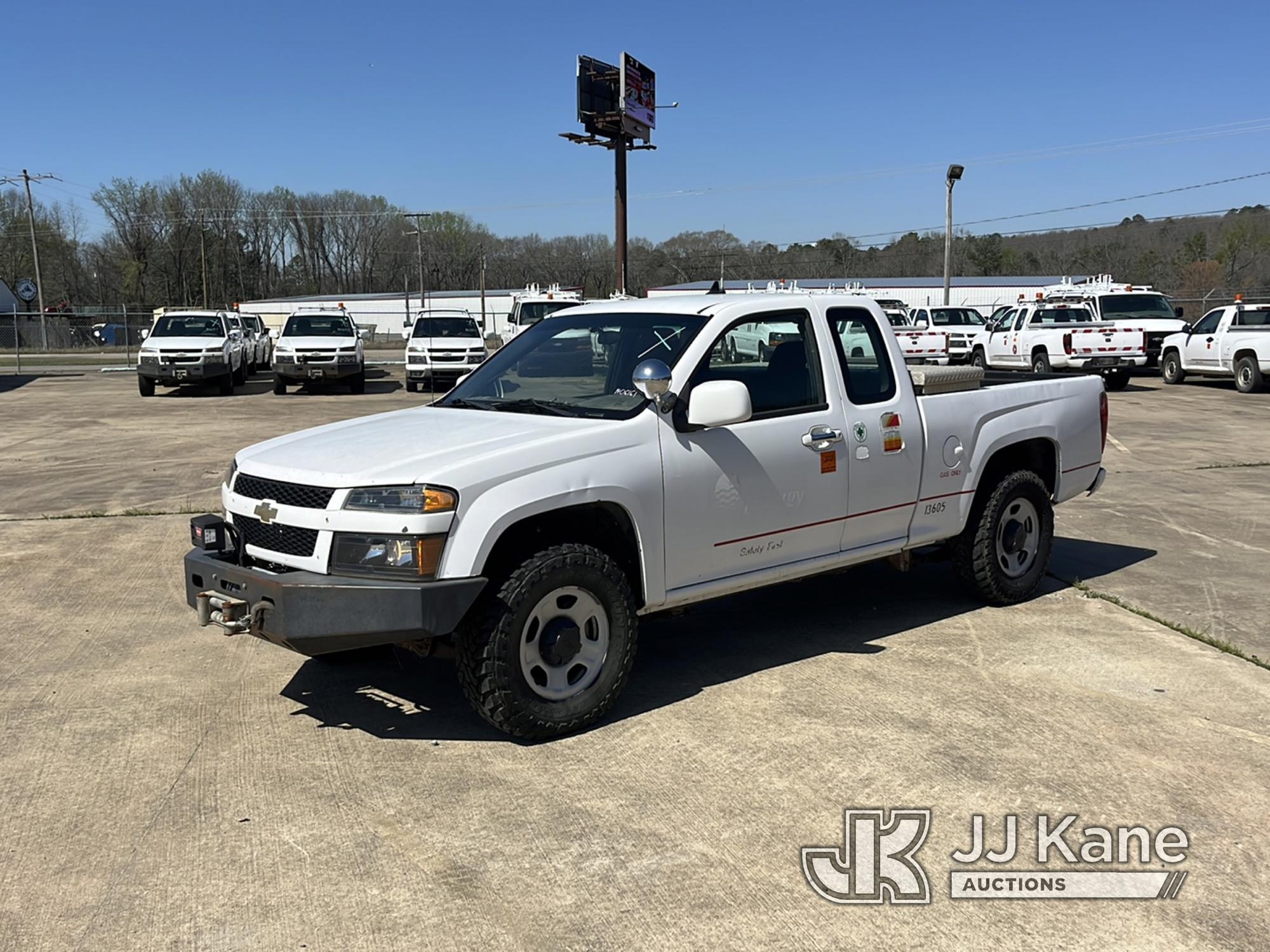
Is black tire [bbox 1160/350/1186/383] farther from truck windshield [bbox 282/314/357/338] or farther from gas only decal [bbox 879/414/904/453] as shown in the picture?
gas only decal [bbox 879/414/904/453]

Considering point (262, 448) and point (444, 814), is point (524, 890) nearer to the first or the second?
point (444, 814)

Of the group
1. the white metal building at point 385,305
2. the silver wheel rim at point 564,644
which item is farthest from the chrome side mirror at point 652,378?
the white metal building at point 385,305

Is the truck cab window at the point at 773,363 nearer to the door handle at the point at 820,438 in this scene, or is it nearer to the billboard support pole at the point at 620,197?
the door handle at the point at 820,438

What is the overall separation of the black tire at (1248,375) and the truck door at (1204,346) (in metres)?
0.55

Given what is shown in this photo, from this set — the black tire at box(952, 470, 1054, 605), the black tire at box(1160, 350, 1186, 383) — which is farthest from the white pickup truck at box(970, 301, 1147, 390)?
the black tire at box(952, 470, 1054, 605)

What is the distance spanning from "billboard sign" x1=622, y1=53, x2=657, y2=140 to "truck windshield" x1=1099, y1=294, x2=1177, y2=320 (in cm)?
2723

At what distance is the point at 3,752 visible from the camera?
15.1 feet

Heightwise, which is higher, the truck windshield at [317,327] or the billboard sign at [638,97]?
the billboard sign at [638,97]

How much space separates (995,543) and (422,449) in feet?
11.7

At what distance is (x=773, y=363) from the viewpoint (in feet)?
18.3

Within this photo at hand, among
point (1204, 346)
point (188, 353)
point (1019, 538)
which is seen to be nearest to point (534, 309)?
point (188, 353)

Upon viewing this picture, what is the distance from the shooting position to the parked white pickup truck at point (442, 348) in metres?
25.3

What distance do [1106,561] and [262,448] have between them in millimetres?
5798

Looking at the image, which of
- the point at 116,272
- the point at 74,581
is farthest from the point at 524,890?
the point at 116,272
